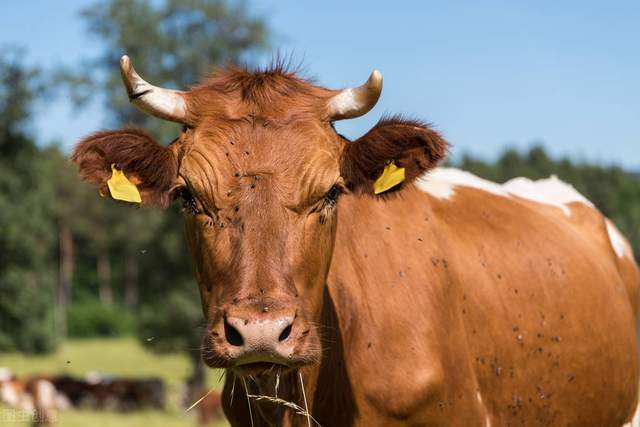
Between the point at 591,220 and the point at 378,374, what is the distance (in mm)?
3868

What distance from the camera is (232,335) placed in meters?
4.04

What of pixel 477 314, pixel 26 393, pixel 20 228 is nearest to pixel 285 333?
pixel 477 314

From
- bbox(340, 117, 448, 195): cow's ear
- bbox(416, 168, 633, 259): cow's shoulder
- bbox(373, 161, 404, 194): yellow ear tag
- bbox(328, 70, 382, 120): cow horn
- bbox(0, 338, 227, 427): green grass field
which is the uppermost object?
bbox(328, 70, 382, 120): cow horn

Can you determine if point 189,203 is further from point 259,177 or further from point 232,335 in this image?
point 232,335

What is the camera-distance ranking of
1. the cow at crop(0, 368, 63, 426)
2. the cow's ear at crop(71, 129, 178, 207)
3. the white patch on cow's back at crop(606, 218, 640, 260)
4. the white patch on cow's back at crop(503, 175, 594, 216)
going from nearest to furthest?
1. the cow's ear at crop(71, 129, 178, 207)
2. the white patch on cow's back at crop(503, 175, 594, 216)
3. the white patch on cow's back at crop(606, 218, 640, 260)
4. the cow at crop(0, 368, 63, 426)

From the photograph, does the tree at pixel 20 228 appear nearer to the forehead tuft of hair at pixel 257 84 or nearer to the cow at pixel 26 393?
the cow at pixel 26 393

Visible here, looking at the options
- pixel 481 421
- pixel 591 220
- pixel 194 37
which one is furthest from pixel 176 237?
pixel 481 421

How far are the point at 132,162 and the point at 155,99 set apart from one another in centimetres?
36

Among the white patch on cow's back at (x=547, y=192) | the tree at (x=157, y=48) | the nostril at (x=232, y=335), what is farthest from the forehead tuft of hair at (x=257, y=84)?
the tree at (x=157, y=48)

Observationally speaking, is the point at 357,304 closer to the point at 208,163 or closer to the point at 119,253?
the point at 208,163

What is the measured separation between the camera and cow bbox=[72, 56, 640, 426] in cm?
433

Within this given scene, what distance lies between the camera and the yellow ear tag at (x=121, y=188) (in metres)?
4.96

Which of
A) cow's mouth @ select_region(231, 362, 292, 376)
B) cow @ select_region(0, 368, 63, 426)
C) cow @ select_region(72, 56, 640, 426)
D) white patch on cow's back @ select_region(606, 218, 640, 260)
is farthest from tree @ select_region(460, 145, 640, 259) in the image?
cow's mouth @ select_region(231, 362, 292, 376)

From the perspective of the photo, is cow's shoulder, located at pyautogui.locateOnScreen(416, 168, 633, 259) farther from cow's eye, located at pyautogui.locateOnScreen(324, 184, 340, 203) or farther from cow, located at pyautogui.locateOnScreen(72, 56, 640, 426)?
cow's eye, located at pyautogui.locateOnScreen(324, 184, 340, 203)
